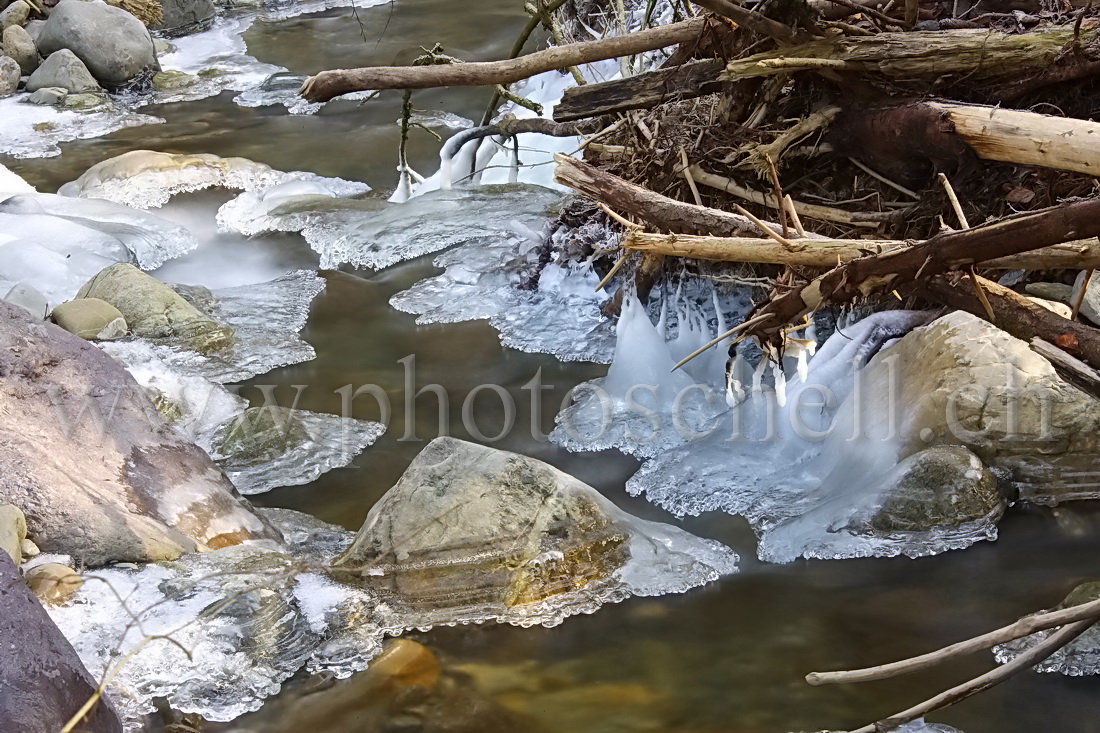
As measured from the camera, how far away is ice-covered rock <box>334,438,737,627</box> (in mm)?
3660

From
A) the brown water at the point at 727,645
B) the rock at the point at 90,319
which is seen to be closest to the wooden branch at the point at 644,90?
the brown water at the point at 727,645

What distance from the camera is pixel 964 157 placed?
429 cm

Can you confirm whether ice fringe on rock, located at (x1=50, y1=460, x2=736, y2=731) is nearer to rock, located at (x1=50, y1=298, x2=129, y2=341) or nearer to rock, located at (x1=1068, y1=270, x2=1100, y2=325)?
rock, located at (x1=1068, y1=270, x2=1100, y2=325)

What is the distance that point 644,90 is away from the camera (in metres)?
5.26

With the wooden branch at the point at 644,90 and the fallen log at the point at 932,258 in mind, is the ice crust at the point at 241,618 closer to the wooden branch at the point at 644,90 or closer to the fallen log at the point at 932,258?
the fallen log at the point at 932,258

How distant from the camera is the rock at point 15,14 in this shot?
12.7 metres

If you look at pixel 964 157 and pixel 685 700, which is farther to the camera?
pixel 964 157

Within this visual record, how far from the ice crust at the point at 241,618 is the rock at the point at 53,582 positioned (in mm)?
31

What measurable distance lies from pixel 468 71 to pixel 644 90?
101cm

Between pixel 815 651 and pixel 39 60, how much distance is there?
12.4 m

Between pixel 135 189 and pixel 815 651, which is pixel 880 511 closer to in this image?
pixel 815 651

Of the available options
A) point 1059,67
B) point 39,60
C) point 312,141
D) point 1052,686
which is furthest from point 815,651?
point 39,60

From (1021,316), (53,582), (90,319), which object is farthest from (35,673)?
(90,319)

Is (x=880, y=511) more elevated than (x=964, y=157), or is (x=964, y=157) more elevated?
(x=964, y=157)
